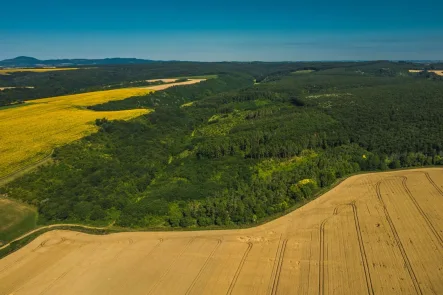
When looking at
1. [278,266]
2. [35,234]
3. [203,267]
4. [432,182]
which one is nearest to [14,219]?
[35,234]

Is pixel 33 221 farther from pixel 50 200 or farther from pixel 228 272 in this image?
pixel 228 272

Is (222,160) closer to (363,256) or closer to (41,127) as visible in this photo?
(363,256)

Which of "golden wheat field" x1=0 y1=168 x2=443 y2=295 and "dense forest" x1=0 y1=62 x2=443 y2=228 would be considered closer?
"golden wheat field" x1=0 y1=168 x2=443 y2=295

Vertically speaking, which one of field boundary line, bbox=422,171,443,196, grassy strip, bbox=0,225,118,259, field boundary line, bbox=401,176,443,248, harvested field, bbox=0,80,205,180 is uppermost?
harvested field, bbox=0,80,205,180

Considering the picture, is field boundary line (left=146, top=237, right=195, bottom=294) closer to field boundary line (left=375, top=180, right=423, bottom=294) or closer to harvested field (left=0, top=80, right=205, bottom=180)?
field boundary line (left=375, top=180, right=423, bottom=294)

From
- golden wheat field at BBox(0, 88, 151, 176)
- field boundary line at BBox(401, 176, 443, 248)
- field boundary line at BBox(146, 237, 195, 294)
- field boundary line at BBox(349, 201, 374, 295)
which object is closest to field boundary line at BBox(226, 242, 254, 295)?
field boundary line at BBox(146, 237, 195, 294)

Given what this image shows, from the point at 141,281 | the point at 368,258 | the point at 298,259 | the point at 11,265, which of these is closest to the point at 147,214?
the point at 141,281
